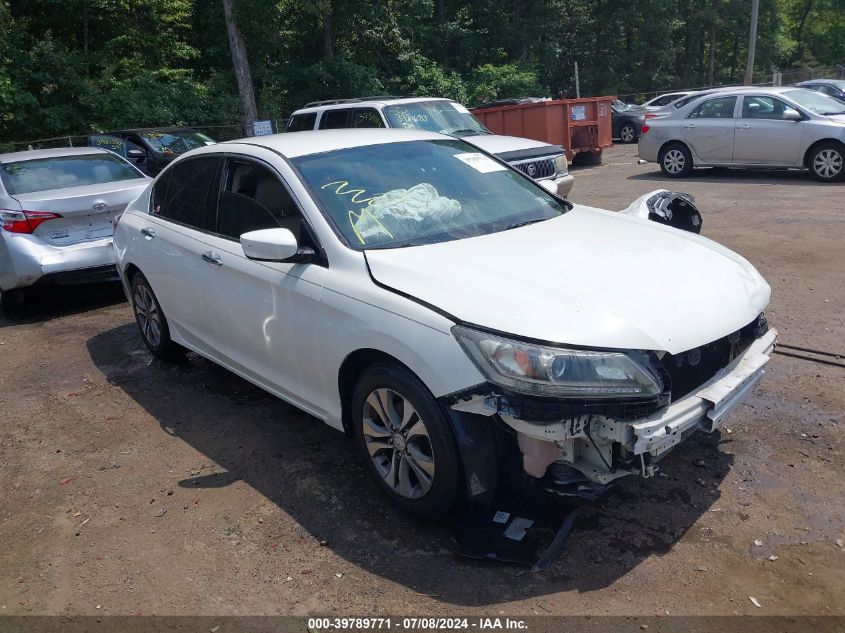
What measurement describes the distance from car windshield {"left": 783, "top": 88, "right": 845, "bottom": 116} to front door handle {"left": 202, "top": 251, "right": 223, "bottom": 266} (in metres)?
11.2

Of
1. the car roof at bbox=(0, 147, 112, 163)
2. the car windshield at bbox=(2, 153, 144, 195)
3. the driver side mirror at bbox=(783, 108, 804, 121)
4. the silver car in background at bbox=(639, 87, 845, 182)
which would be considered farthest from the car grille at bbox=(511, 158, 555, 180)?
the car roof at bbox=(0, 147, 112, 163)

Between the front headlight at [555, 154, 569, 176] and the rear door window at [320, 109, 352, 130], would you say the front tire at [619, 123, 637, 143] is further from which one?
the rear door window at [320, 109, 352, 130]

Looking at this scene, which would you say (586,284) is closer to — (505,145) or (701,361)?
(701,361)

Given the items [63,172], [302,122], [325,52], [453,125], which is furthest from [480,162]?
[325,52]

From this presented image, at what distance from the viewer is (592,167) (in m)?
17.4

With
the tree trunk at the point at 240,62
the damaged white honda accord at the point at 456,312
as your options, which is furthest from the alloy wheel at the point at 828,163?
the tree trunk at the point at 240,62

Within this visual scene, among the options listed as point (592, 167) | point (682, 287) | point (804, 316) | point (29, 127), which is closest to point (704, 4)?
point (592, 167)

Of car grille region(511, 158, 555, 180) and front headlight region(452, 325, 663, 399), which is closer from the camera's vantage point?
front headlight region(452, 325, 663, 399)

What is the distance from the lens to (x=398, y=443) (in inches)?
137

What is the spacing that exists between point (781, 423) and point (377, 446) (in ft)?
7.86

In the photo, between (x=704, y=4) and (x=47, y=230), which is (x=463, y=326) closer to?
(x=47, y=230)

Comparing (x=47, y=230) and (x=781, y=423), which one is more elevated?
(x=47, y=230)

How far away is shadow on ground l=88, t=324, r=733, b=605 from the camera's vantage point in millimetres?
3164

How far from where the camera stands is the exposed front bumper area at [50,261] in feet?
23.7
